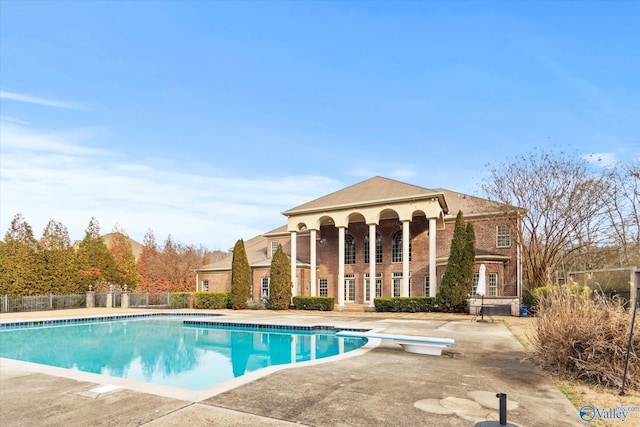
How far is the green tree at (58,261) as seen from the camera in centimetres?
2831

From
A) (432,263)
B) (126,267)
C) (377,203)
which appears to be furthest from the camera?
(126,267)

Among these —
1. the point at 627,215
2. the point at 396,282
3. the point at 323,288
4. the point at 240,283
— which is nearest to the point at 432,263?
the point at 396,282

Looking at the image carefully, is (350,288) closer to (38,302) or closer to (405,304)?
(405,304)

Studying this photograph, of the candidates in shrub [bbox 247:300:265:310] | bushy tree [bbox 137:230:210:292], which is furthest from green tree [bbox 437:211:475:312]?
bushy tree [bbox 137:230:210:292]

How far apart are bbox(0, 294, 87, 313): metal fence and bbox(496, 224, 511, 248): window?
2943 cm

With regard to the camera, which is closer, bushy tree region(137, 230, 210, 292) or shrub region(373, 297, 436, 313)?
shrub region(373, 297, 436, 313)

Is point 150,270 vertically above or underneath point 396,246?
underneath

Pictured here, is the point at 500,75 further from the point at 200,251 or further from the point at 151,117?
the point at 200,251

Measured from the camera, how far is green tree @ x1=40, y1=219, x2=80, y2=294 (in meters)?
28.3

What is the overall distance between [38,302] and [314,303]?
59.6ft

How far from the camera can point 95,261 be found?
110 ft

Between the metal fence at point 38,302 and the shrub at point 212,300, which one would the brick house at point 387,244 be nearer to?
the shrub at point 212,300

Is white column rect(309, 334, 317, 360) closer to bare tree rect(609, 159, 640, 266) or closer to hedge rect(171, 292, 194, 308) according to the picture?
hedge rect(171, 292, 194, 308)

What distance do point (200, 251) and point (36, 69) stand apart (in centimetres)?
4907
